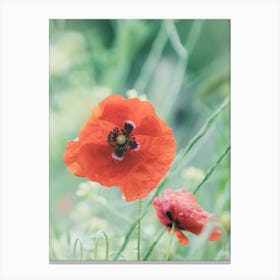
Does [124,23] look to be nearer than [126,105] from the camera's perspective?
No

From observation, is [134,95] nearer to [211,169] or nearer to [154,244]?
[211,169]

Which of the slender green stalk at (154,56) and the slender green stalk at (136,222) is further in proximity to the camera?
the slender green stalk at (154,56)

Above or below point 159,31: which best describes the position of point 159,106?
below

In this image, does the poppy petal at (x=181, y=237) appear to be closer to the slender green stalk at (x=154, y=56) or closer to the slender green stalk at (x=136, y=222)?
the slender green stalk at (x=136, y=222)

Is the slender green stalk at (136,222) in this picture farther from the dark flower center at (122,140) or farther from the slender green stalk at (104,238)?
the dark flower center at (122,140)

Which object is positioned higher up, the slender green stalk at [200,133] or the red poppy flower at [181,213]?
the slender green stalk at [200,133]

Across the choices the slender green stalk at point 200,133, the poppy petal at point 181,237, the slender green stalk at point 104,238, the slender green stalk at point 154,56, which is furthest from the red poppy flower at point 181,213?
the slender green stalk at point 154,56

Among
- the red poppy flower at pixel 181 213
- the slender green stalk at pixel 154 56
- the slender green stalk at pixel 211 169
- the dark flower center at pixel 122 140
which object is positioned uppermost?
the slender green stalk at pixel 154 56
